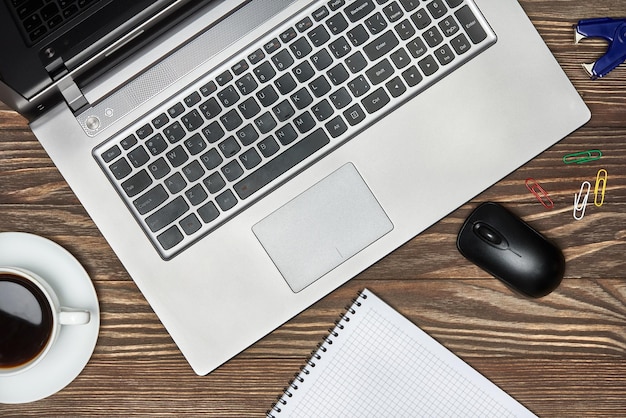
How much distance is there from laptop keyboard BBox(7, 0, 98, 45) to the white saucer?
236 millimetres

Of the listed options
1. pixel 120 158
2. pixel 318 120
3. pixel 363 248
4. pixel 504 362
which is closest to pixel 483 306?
pixel 504 362

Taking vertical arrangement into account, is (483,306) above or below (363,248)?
below

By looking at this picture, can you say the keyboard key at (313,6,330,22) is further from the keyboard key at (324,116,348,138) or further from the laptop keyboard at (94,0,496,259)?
the keyboard key at (324,116,348,138)

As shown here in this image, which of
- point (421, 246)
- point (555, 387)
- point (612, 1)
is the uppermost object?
point (612, 1)

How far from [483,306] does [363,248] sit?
6.9 inches

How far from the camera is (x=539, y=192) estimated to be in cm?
81

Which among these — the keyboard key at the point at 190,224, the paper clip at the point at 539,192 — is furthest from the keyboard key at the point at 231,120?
the paper clip at the point at 539,192

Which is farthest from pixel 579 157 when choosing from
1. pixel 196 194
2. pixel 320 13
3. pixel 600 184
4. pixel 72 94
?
pixel 72 94

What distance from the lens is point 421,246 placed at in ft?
2.64

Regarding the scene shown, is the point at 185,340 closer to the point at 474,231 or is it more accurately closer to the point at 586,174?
the point at 474,231

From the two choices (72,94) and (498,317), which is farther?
(498,317)

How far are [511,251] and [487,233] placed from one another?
33 millimetres

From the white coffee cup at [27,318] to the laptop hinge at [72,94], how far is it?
0.60ft

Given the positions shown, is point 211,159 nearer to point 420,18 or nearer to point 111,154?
point 111,154
